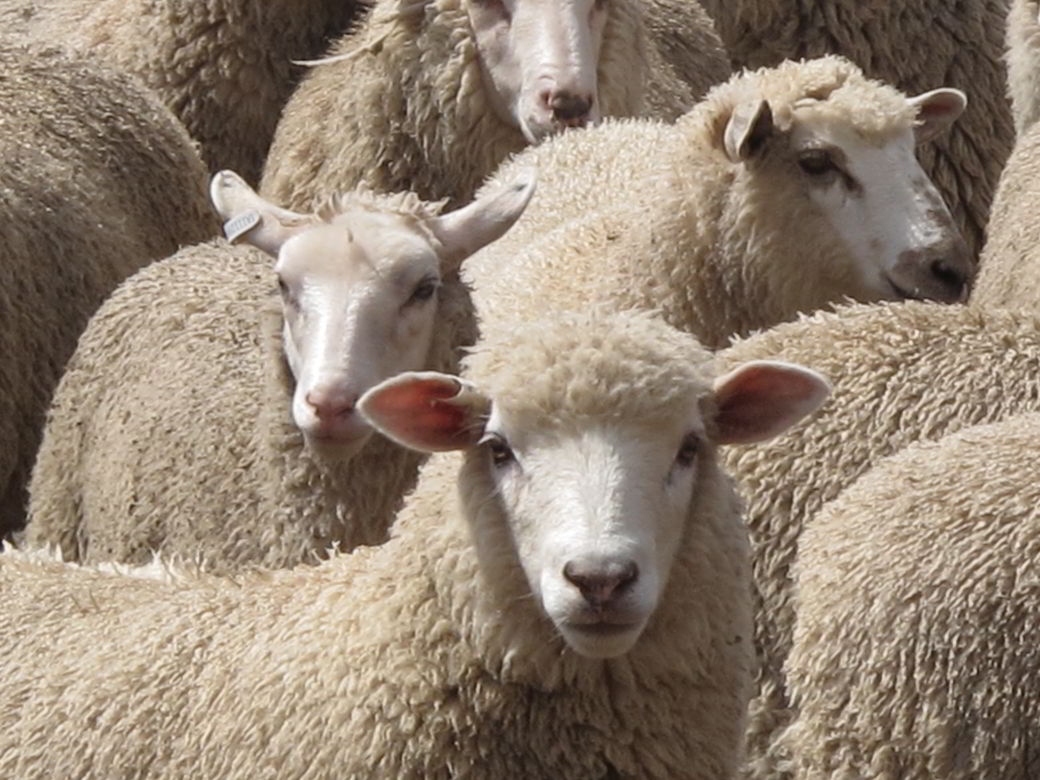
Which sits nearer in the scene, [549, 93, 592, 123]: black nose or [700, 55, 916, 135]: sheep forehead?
[700, 55, 916, 135]: sheep forehead

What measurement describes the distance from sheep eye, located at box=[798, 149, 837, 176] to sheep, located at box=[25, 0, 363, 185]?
2.72 m

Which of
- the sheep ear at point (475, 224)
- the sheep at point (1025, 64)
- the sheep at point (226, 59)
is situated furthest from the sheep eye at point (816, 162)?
the sheep at point (226, 59)

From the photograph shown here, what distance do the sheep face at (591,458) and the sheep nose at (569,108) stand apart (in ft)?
10.3

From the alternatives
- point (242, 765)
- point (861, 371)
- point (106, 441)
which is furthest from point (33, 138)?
point (242, 765)

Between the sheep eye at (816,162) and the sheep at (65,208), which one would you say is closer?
the sheep eye at (816,162)

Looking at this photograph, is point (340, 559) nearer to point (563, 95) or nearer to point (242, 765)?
point (242, 765)

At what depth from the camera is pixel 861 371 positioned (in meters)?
5.99

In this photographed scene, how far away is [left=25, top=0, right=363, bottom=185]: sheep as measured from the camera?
8992 millimetres

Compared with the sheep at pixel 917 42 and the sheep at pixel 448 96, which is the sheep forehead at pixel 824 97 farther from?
the sheep at pixel 917 42

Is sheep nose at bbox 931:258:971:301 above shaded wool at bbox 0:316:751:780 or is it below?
below

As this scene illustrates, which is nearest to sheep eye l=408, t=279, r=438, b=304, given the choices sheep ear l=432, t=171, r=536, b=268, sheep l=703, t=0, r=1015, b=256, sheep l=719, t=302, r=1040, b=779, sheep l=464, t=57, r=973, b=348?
sheep ear l=432, t=171, r=536, b=268

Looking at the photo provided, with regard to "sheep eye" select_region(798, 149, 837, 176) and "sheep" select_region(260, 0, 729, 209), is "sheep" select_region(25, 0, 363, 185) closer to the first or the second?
"sheep" select_region(260, 0, 729, 209)

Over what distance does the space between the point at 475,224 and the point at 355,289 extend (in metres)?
0.41

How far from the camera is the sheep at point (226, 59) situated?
29.5 ft
